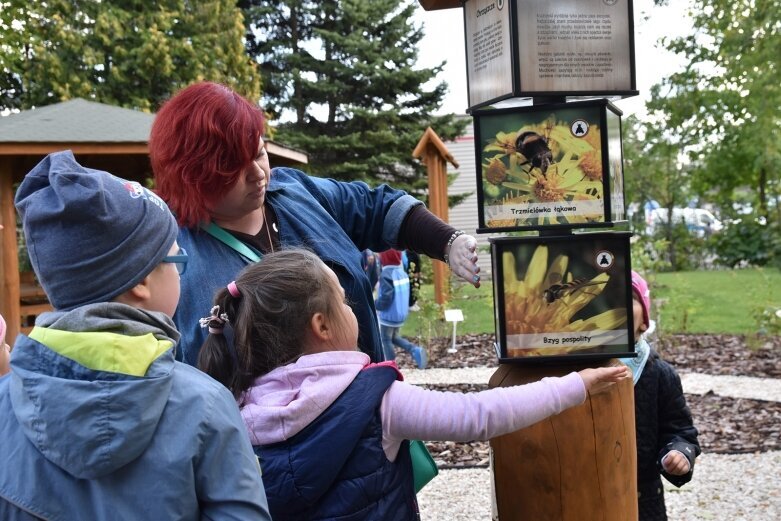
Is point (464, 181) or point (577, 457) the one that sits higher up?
point (464, 181)

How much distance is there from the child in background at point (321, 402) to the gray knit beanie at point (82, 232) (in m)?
0.40

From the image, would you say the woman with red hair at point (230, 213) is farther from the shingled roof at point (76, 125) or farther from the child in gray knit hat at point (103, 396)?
the shingled roof at point (76, 125)

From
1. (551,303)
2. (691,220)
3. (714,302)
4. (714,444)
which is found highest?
(551,303)

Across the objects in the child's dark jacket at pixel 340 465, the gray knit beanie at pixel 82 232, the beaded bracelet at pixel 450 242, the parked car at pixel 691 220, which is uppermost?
the gray knit beanie at pixel 82 232

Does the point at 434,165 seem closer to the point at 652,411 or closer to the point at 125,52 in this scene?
the point at 125,52

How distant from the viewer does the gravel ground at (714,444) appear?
4.53m

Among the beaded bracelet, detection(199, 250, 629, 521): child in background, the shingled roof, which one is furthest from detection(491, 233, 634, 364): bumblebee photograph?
the shingled roof

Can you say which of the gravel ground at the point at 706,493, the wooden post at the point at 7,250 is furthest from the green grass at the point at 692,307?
the wooden post at the point at 7,250

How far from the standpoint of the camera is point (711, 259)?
71.4ft

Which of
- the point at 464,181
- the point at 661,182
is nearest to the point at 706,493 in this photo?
the point at 661,182

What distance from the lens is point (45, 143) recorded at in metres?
8.10

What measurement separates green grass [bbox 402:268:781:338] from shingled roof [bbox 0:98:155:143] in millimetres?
4064

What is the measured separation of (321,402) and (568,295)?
0.85m

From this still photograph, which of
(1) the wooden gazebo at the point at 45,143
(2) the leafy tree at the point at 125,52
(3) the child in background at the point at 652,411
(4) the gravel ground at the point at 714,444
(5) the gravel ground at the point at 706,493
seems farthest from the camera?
(2) the leafy tree at the point at 125,52
